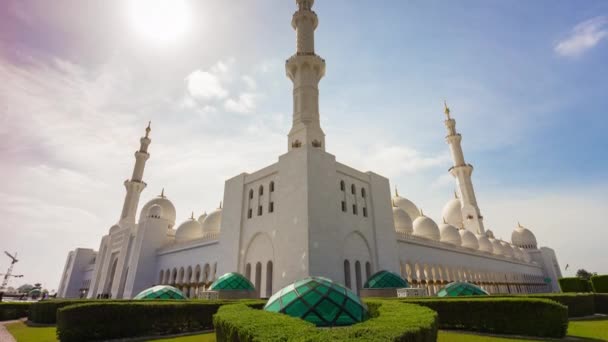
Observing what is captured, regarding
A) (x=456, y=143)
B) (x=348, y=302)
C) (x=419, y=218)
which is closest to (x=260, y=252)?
(x=348, y=302)

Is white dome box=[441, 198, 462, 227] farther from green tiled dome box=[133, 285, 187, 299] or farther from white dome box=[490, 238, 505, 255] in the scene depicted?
green tiled dome box=[133, 285, 187, 299]

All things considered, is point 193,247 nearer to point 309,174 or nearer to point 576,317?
point 309,174

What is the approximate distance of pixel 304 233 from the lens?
18.8 m

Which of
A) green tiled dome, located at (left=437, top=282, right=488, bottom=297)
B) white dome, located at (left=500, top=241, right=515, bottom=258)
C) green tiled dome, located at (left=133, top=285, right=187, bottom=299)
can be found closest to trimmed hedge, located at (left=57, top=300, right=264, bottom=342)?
green tiled dome, located at (left=133, top=285, right=187, bottom=299)

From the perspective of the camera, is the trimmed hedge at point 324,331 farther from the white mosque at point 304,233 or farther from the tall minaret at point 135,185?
the tall minaret at point 135,185

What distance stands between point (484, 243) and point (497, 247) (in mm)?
5209

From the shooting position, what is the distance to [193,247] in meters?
30.5

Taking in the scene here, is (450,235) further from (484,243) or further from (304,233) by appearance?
(304,233)

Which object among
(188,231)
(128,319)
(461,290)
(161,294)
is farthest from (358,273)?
(188,231)

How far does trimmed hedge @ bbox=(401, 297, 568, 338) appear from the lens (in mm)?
9336

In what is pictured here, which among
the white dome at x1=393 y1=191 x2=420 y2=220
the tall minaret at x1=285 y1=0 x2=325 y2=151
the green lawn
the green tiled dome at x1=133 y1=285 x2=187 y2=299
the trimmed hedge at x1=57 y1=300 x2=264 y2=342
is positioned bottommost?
the green lawn

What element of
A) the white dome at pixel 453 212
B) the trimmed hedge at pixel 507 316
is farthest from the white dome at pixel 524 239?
the trimmed hedge at pixel 507 316

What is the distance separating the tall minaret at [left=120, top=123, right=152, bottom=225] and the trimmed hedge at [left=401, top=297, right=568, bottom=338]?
128ft

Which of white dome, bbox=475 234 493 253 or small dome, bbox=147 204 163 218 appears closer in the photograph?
small dome, bbox=147 204 163 218
